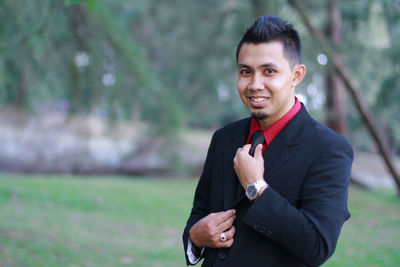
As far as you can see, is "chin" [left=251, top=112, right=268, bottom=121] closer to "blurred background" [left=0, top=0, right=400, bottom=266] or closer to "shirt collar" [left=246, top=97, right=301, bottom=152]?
"shirt collar" [left=246, top=97, right=301, bottom=152]

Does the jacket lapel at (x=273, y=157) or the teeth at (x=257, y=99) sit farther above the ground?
the teeth at (x=257, y=99)

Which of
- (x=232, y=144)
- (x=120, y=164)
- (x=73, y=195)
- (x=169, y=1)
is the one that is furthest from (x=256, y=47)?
(x=120, y=164)

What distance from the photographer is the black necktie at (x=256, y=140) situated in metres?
1.73

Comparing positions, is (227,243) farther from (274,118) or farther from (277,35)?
(277,35)

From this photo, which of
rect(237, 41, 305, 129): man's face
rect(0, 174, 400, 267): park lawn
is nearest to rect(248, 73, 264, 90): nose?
rect(237, 41, 305, 129): man's face

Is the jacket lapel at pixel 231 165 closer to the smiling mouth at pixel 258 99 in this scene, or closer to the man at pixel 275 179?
the man at pixel 275 179

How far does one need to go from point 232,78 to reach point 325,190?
53.3ft

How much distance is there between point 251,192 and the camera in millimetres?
1589

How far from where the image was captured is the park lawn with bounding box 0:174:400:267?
5363 mm

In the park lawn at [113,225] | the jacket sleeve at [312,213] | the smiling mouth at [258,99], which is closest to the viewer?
the jacket sleeve at [312,213]

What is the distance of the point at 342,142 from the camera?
1.62m

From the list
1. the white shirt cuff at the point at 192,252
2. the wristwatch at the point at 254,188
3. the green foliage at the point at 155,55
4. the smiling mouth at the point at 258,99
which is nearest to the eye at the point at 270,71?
the smiling mouth at the point at 258,99

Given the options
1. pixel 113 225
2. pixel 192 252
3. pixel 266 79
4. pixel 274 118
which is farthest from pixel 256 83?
pixel 113 225

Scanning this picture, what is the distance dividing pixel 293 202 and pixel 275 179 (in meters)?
0.11
